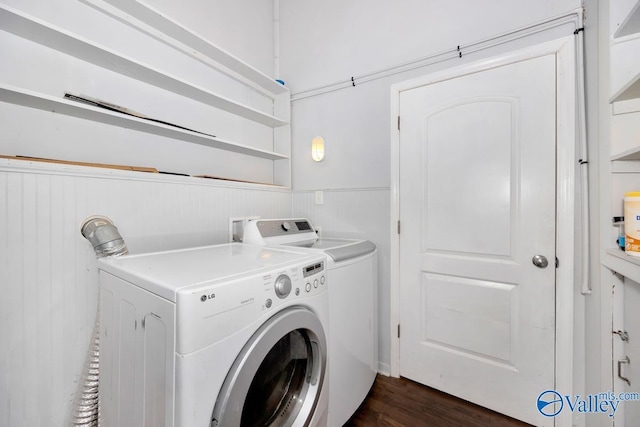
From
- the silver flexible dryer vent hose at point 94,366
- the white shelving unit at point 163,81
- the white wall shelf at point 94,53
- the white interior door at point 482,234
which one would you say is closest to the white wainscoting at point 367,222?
the white interior door at point 482,234

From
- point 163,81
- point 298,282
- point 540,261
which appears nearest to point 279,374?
point 298,282

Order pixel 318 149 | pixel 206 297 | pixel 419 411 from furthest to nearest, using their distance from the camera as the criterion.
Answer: pixel 318 149 < pixel 419 411 < pixel 206 297

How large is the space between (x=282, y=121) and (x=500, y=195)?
1645mm

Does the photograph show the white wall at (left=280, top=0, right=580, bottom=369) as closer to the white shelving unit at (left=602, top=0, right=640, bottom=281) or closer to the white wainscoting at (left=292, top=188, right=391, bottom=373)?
the white wainscoting at (left=292, top=188, right=391, bottom=373)

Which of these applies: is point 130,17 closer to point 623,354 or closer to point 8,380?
point 8,380

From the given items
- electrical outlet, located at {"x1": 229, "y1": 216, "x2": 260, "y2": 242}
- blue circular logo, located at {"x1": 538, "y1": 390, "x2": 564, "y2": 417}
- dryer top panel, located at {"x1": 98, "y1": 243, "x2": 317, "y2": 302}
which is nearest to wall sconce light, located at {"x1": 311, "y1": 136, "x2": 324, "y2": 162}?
electrical outlet, located at {"x1": 229, "y1": 216, "x2": 260, "y2": 242}

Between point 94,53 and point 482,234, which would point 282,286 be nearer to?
point 482,234

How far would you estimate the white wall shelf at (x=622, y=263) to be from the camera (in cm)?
82

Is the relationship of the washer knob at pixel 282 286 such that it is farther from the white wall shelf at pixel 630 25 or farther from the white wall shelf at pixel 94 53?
the white wall shelf at pixel 630 25

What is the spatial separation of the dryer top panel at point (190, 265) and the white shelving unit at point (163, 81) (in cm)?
72

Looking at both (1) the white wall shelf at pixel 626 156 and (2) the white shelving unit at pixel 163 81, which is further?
(2) the white shelving unit at pixel 163 81

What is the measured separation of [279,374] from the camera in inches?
41.3

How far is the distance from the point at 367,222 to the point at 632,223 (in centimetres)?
124

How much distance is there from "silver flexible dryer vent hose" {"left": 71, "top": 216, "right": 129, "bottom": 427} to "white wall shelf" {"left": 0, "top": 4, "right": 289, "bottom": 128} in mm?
808
